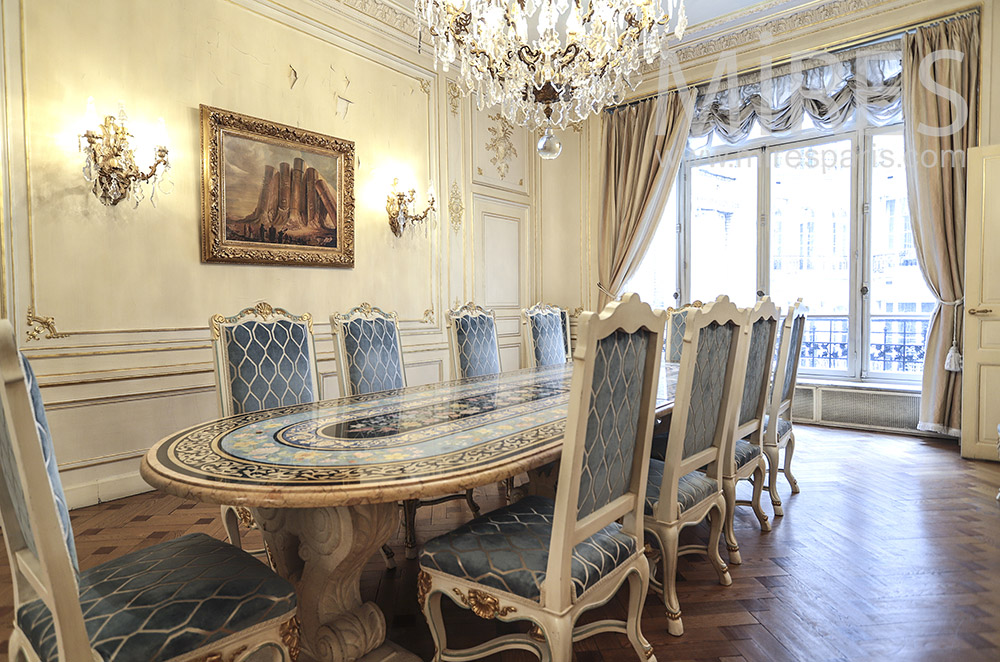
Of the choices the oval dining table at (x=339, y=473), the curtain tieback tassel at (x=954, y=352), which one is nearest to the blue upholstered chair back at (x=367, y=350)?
the oval dining table at (x=339, y=473)

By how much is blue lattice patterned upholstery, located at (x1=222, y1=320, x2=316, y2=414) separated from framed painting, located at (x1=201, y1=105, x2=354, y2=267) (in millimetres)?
1243

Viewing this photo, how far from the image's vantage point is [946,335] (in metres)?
3.76

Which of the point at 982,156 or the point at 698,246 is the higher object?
the point at 982,156

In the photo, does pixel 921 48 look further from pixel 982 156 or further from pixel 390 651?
pixel 390 651

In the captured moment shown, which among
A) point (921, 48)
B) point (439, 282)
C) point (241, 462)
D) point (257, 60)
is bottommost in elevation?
point (241, 462)

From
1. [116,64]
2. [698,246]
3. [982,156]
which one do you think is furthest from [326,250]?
[982,156]

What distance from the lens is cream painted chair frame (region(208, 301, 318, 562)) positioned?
1.83m

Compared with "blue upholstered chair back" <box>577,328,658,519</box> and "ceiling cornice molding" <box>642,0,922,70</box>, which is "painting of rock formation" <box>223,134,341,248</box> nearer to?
"blue upholstered chair back" <box>577,328,658,519</box>

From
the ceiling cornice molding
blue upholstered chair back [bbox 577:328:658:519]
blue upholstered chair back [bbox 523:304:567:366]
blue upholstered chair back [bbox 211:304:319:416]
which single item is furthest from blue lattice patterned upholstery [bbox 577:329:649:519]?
the ceiling cornice molding

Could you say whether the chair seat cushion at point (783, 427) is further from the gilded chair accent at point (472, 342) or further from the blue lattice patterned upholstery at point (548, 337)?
the gilded chair accent at point (472, 342)

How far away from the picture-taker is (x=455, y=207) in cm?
462

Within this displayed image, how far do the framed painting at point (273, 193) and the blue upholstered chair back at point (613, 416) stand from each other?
2.62 meters

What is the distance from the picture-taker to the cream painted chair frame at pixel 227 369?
1.83 metres

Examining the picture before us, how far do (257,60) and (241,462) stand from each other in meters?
2.89
